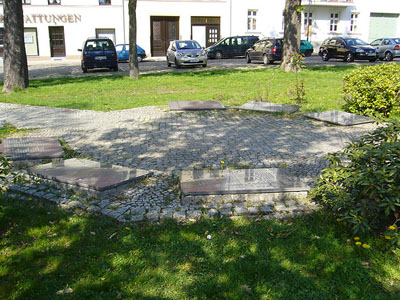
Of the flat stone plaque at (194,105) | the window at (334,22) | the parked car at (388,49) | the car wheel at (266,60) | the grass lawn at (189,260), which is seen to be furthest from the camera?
the window at (334,22)

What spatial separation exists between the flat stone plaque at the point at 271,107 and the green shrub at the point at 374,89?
127 centimetres

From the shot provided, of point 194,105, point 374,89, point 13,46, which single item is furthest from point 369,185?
point 13,46

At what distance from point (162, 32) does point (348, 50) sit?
18.0 metres

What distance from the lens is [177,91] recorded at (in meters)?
13.5

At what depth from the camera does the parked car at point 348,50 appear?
86.2ft

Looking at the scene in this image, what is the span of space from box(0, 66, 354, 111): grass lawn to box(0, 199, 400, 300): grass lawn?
22.1 ft

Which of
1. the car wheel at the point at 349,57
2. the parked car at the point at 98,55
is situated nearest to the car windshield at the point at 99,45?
the parked car at the point at 98,55

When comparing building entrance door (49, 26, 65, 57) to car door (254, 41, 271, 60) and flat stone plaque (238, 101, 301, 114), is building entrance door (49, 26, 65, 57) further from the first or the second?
flat stone plaque (238, 101, 301, 114)

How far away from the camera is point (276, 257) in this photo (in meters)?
3.49

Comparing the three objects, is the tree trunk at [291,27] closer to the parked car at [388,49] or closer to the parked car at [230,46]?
the parked car at [388,49]

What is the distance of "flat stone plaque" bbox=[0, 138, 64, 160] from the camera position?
6039mm

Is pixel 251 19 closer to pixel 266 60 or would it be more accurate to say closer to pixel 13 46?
pixel 266 60

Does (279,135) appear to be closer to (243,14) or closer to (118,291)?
(118,291)

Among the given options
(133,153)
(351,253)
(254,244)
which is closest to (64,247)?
(254,244)
